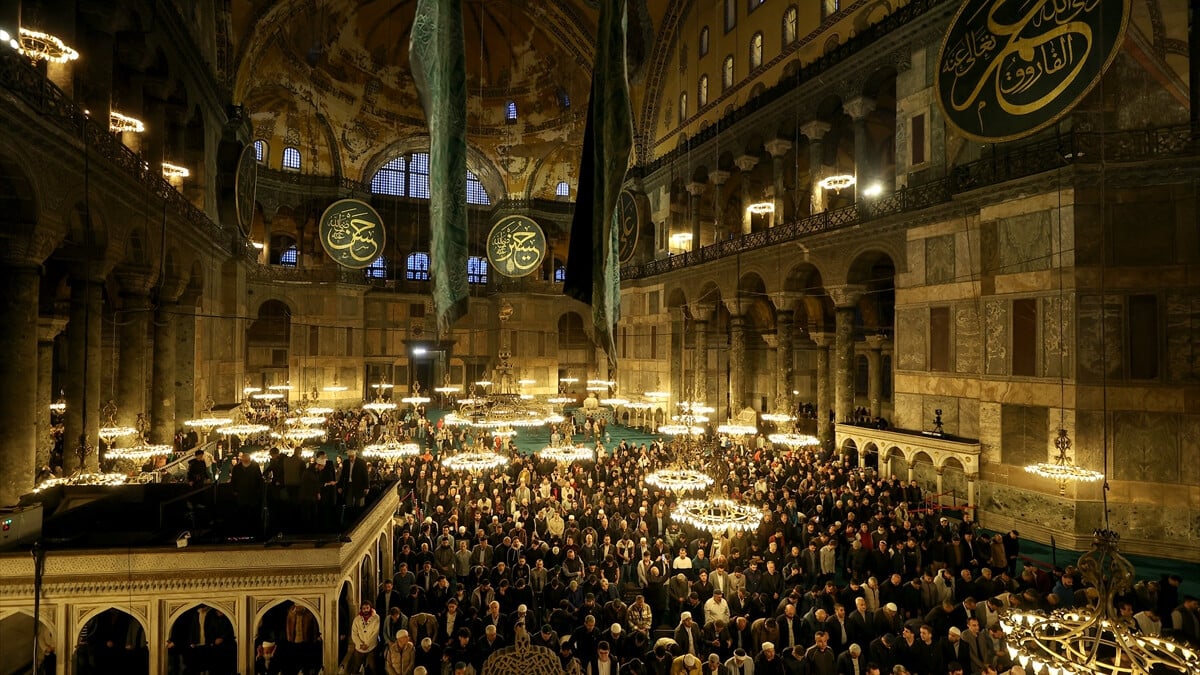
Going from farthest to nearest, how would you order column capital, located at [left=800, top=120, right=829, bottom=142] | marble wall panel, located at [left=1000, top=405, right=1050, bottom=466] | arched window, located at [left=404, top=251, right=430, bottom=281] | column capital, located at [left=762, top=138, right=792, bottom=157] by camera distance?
arched window, located at [left=404, top=251, right=430, bottom=281] < column capital, located at [left=762, top=138, right=792, bottom=157] < column capital, located at [left=800, top=120, right=829, bottom=142] < marble wall panel, located at [left=1000, top=405, right=1050, bottom=466]

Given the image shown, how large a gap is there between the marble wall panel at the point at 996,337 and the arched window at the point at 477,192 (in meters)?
21.0

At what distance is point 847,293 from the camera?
13844 millimetres

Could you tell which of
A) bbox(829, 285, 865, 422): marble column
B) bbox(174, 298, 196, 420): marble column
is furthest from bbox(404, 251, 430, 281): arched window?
bbox(829, 285, 865, 422): marble column

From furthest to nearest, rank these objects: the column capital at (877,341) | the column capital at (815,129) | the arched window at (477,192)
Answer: the arched window at (477,192), the column capital at (877,341), the column capital at (815,129)

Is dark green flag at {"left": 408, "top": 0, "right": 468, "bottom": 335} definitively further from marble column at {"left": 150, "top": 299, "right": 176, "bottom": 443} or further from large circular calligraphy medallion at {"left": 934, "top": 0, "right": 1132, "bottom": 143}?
marble column at {"left": 150, "top": 299, "right": 176, "bottom": 443}

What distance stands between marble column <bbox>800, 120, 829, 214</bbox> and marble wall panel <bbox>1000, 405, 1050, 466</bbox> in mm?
6678

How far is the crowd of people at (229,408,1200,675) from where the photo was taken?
5.29 meters

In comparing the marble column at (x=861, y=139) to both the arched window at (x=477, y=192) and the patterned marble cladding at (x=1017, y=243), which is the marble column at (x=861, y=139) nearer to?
the patterned marble cladding at (x=1017, y=243)

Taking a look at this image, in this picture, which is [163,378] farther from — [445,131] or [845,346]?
[845,346]

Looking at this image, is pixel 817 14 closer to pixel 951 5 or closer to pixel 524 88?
pixel 951 5

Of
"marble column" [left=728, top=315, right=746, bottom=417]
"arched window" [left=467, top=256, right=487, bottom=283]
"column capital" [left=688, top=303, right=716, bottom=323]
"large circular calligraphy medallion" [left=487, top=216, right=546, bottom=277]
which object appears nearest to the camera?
"large circular calligraphy medallion" [left=487, top=216, right=546, bottom=277]

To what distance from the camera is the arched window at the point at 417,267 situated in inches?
1056

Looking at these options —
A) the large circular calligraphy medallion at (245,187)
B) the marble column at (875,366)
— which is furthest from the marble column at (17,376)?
the marble column at (875,366)

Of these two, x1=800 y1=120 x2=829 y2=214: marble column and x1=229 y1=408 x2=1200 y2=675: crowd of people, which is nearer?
x1=229 y1=408 x2=1200 y2=675: crowd of people
